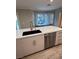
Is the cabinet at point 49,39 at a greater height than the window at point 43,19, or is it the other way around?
the window at point 43,19

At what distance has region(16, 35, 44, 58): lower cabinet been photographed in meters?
3.32

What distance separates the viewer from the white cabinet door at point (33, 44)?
350 cm

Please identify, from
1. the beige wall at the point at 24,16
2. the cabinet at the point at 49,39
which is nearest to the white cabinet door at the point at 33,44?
the cabinet at the point at 49,39

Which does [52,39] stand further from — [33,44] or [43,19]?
[43,19]

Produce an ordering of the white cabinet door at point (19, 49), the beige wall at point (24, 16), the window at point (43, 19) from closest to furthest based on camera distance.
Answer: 1. the white cabinet door at point (19, 49)
2. the beige wall at point (24, 16)
3. the window at point (43, 19)

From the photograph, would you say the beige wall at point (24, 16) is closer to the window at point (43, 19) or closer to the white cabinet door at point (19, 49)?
the window at point (43, 19)

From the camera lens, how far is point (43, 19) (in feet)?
25.8

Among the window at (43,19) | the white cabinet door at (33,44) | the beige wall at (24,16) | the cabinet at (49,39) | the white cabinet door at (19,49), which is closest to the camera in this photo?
the white cabinet door at (19,49)

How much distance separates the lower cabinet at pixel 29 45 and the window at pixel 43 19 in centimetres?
342

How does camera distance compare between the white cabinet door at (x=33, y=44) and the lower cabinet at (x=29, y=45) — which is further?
the white cabinet door at (x=33, y=44)
